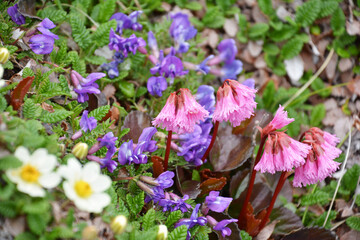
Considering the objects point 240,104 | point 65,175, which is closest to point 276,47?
point 240,104

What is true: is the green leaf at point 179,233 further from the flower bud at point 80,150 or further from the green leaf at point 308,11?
the green leaf at point 308,11

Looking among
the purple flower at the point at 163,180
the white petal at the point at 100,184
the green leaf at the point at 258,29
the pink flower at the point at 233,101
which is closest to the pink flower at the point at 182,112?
the pink flower at the point at 233,101

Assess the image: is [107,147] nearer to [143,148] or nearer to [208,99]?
[143,148]

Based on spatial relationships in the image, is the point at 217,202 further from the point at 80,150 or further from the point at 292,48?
the point at 292,48

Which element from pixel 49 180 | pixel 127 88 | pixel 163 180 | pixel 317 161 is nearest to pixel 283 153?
pixel 317 161

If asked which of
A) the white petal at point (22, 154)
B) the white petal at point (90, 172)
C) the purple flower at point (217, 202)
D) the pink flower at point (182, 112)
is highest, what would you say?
the white petal at point (22, 154)

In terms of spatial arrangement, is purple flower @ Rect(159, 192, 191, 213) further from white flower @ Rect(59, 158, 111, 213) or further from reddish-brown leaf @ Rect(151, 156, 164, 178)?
white flower @ Rect(59, 158, 111, 213)
